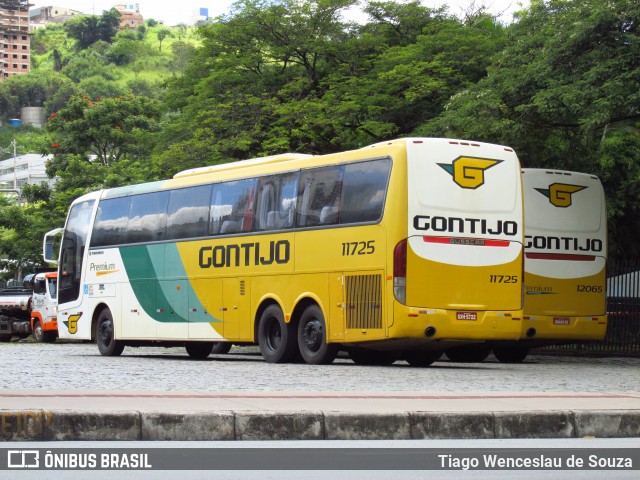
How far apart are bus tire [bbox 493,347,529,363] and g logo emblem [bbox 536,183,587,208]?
11.2ft

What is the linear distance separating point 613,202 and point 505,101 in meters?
5.16

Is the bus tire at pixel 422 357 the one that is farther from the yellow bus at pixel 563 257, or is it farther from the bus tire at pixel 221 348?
the bus tire at pixel 221 348

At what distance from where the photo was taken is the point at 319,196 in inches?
819

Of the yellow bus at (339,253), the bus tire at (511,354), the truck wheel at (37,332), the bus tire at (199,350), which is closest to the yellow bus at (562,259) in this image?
the bus tire at (511,354)

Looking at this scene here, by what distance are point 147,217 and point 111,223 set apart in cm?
167

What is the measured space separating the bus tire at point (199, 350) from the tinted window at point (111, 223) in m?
2.84

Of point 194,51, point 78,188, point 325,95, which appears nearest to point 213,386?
point 325,95

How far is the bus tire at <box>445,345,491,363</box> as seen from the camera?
2403 cm

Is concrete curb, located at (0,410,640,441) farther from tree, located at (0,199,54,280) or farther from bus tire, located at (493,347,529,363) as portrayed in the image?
tree, located at (0,199,54,280)

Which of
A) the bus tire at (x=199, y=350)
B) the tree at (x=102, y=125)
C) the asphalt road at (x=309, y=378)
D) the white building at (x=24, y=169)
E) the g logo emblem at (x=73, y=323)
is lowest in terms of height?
the bus tire at (x=199, y=350)

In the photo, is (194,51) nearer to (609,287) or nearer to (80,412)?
(609,287)

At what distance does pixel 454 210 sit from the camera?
19.5m

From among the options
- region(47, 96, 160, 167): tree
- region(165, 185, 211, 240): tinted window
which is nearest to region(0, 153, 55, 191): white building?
region(47, 96, 160, 167): tree

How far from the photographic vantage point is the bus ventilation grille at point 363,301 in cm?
1944
